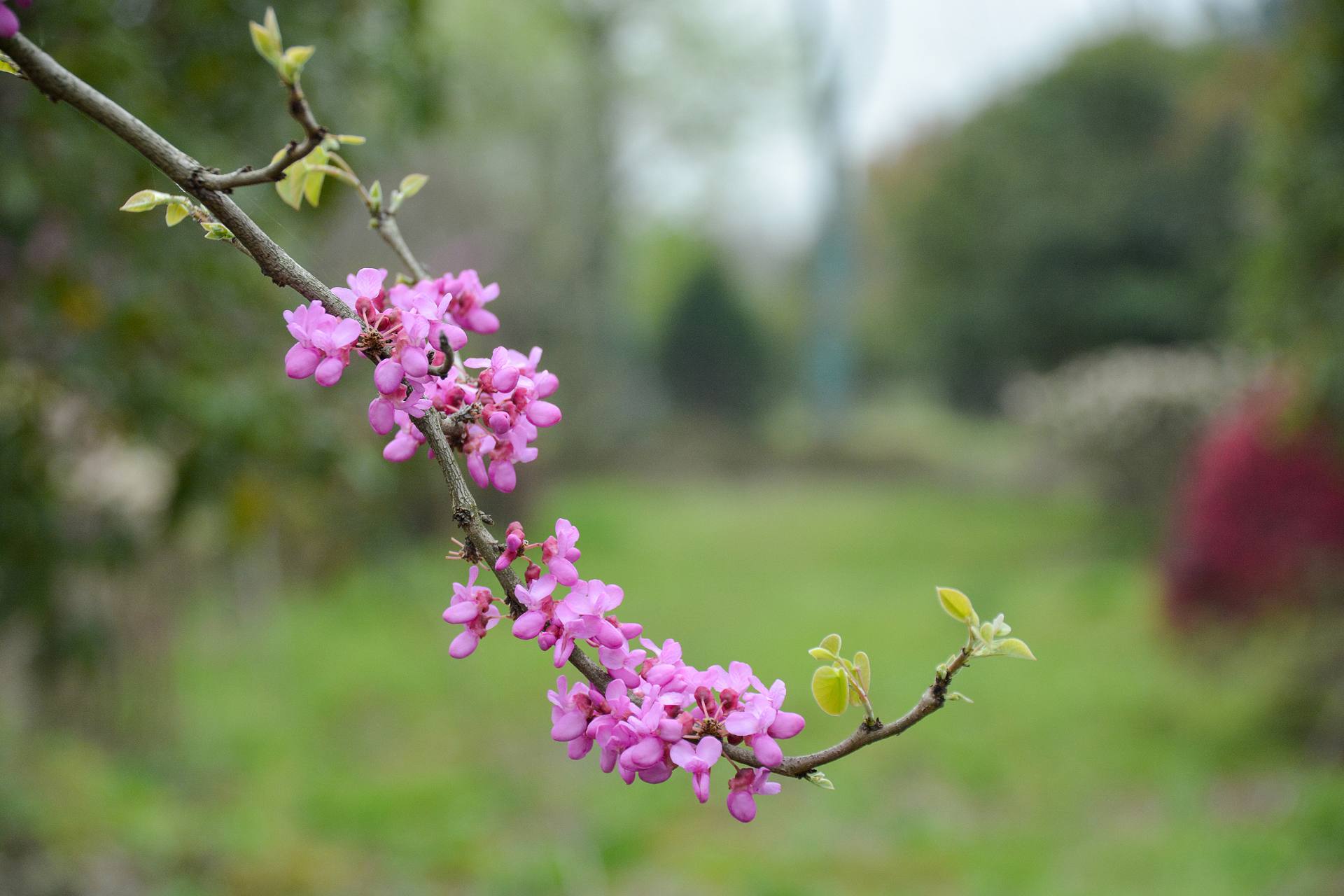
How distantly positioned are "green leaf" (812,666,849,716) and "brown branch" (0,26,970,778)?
50 mm

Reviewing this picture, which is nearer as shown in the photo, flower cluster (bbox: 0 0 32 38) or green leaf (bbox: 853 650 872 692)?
flower cluster (bbox: 0 0 32 38)

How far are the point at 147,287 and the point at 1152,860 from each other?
3433mm

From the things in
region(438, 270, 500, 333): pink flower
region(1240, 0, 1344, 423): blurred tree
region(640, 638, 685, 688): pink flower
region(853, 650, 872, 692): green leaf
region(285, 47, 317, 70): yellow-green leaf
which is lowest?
region(640, 638, 685, 688): pink flower

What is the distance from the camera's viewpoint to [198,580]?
19.6 ft

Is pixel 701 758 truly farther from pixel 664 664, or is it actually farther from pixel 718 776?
pixel 718 776

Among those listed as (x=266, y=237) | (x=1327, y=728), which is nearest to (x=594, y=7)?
(x=1327, y=728)

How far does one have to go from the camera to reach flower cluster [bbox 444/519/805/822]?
68 cm

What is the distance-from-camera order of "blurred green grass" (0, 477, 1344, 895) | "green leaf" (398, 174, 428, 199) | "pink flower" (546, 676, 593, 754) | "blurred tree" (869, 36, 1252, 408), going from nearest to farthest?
"pink flower" (546, 676, 593, 754), "green leaf" (398, 174, 428, 199), "blurred green grass" (0, 477, 1344, 895), "blurred tree" (869, 36, 1252, 408)

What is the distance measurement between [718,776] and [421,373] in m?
3.44

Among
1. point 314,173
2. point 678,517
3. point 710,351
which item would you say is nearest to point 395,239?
point 314,173

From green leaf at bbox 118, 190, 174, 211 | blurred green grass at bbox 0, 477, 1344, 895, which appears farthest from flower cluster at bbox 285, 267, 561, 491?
blurred green grass at bbox 0, 477, 1344, 895

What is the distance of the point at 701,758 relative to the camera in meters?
0.67

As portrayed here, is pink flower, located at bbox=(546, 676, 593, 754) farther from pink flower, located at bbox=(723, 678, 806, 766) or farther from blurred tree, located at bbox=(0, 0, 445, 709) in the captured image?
blurred tree, located at bbox=(0, 0, 445, 709)

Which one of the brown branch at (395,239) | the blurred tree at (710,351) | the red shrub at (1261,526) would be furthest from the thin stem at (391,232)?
the blurred tree at (710,351)
